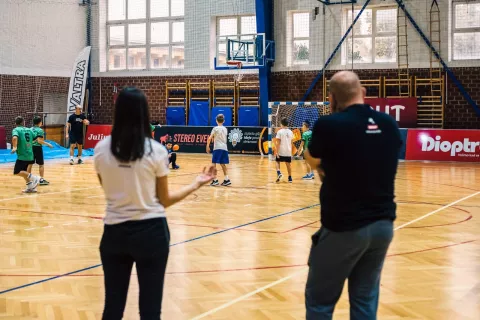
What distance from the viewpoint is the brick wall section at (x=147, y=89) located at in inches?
1124

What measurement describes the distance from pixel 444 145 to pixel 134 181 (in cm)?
2027

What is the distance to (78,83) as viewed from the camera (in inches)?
1152

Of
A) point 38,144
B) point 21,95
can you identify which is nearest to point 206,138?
point 21,95

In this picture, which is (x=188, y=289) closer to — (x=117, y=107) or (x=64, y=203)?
(x=117, y=107)

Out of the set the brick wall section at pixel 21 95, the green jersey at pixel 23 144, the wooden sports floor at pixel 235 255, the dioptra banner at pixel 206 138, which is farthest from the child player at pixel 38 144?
the brick wall section at pixel 21 95

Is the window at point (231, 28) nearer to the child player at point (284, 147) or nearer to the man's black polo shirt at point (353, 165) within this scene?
the child player at point (284, 147)

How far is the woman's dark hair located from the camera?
3.77m

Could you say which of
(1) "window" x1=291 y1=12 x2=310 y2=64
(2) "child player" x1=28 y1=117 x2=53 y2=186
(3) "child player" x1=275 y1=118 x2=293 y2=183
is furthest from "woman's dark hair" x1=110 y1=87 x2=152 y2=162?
(1) "window" x1=291 y1=12 x2=310 y2=64

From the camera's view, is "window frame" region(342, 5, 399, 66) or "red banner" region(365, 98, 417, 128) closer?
"red banner" region(365, 98, 417, 128)

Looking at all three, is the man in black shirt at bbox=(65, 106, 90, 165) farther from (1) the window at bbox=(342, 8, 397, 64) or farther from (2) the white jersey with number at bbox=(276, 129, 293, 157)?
(1) the window at bbox=(342, 8, 397, 64)

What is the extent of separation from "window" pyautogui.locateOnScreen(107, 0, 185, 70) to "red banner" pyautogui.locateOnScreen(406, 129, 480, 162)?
10645 mm

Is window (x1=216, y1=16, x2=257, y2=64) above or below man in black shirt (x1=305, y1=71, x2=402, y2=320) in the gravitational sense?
above

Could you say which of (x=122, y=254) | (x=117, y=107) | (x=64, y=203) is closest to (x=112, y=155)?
(x=117, y=107)

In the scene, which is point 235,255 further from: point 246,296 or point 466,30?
point 466,30
